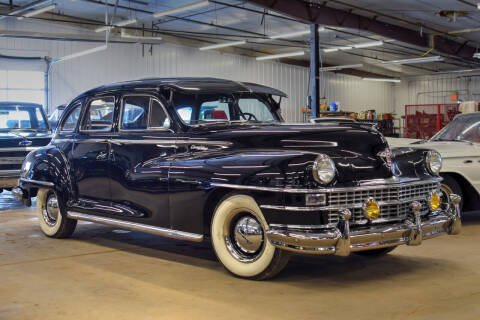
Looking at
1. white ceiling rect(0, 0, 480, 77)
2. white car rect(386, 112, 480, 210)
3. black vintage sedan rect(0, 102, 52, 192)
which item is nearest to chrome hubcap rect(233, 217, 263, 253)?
white car rect(386, 112, 480, 210)

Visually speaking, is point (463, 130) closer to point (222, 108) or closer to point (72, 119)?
point (222, 108)

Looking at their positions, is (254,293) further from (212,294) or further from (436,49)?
(436,49)

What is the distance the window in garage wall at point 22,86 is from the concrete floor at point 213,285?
15.9m

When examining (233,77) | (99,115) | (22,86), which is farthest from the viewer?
(233,77)

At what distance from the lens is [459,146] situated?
8.03 metres

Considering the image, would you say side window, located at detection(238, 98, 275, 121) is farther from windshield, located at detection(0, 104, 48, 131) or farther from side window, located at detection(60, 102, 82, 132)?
windshield, located at detection(0, 104, 48, 131)

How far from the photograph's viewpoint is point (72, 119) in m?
7.03

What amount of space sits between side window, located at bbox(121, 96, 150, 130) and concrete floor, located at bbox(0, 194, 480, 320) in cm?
132

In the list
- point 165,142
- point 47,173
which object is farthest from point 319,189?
point 47,173

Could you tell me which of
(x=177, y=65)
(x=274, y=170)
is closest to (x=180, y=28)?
(x=177, y=65)

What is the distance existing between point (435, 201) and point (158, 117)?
2662 mm

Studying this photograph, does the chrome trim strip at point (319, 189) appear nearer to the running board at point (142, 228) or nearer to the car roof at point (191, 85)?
the running board at point (142, 228)

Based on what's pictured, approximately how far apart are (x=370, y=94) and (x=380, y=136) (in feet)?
112

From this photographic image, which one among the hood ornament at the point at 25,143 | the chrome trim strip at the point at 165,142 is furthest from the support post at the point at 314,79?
the chrome trim strip at the point at 165,142
